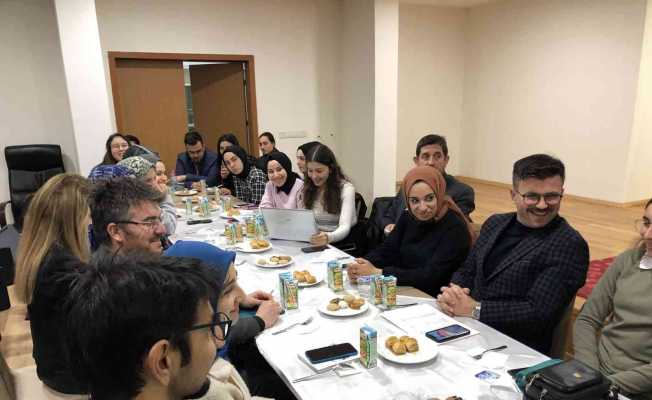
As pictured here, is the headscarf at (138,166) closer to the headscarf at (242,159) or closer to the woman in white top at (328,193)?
the woman in white top at (328,193)

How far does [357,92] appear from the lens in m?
5.97

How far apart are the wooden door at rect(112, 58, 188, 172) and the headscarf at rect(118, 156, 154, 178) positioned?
9.91 feet

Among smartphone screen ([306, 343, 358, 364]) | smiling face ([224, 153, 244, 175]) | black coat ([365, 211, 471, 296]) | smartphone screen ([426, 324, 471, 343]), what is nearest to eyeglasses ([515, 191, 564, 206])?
black coat ([365, 211, 471, 296])

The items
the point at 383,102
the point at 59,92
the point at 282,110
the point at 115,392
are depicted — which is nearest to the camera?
the point at 115,392

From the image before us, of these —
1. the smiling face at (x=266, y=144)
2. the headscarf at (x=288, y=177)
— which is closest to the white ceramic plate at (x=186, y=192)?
the smiling face at (x=266, y=144)

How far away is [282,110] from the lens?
6.23m

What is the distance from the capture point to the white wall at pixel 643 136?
214 inches

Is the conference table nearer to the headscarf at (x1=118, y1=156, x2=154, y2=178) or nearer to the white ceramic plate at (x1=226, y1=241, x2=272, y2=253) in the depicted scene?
the white ceramic plate at (x1=226, y1=241, x2=272, y2=253)

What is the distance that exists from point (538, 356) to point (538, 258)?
432 millimetres

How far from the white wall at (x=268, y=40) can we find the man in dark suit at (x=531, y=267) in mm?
4739

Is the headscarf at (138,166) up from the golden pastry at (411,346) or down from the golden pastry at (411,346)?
up

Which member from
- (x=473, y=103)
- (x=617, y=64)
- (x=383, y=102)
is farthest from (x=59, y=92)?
(x=617, y=64)

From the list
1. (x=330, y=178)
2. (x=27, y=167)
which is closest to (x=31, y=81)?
(x=27, y=167)

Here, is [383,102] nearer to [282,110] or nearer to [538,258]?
[282,110]
